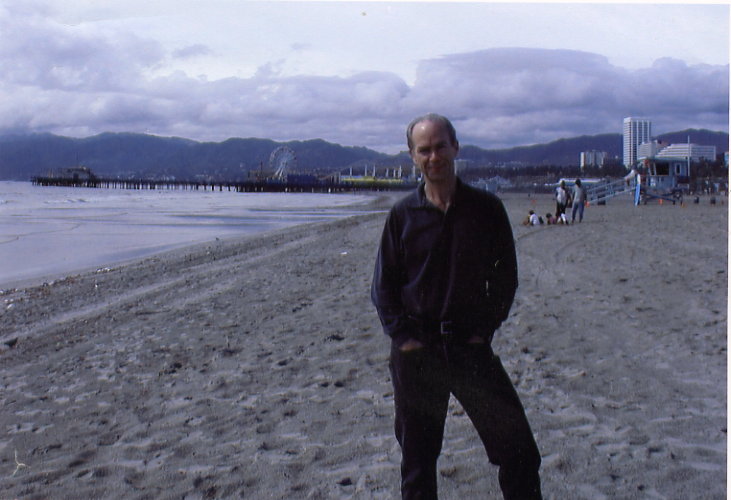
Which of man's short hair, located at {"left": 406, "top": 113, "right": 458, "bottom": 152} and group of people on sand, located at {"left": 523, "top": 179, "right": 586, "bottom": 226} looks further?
group of people on sand, located at {"left": 523, "top": 179, "right": 586, "bottom": 226}

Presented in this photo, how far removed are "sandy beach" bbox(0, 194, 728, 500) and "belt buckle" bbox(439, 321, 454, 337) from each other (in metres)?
0.97

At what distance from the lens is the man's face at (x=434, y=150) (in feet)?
6.61

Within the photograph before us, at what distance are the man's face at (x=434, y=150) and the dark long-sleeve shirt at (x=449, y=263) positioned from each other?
73mm

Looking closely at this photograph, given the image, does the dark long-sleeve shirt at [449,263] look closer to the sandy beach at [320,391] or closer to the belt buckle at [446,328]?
the belt buckle at [446,328]

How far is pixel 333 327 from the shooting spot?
566cm

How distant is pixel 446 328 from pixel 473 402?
25cm

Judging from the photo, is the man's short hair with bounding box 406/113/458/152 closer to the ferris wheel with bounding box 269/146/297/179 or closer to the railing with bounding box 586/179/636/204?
the railing with bounding box 586/179/636/204

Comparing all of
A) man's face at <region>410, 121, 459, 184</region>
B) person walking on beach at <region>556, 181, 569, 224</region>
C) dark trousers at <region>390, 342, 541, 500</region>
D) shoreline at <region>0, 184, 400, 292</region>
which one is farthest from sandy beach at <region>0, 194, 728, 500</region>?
person walking on beach at <region>556, 181, 569, 224</region>

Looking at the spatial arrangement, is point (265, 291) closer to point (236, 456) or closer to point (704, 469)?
point (236, 456)

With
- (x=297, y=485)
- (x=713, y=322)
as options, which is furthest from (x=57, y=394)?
(x=713, y=322)

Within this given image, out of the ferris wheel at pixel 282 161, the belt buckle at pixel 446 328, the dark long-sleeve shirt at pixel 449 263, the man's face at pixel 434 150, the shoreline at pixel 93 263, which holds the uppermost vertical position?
the ferris wheel at pixel 282 161

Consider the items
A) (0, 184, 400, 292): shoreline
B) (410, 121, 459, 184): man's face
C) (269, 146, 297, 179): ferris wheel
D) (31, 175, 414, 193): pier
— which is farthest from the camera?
(269, 146, 297, 179): ferris wheel

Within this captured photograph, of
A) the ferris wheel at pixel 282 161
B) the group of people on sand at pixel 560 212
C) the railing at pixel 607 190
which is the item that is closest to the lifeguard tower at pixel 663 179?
the railing at pixel 607 190

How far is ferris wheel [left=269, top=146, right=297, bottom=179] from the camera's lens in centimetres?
12419
